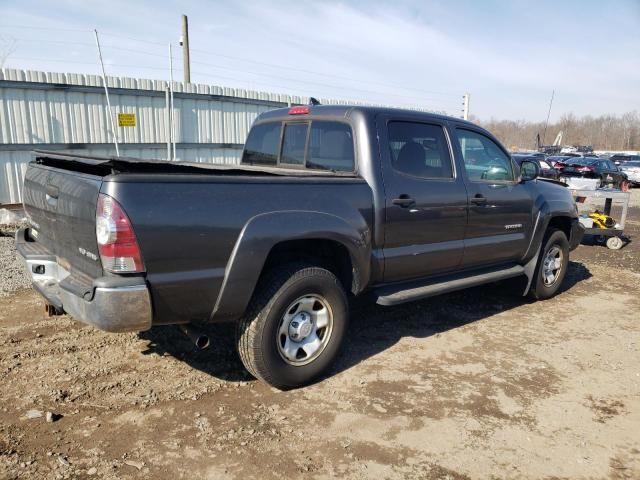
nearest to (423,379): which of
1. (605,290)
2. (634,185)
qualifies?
(605,290)

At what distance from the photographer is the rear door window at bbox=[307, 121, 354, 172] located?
4004mm

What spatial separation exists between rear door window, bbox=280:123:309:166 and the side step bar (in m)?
1.37

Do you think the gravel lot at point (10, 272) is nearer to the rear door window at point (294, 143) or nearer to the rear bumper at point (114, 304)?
the rear bumper at point (114, 304)

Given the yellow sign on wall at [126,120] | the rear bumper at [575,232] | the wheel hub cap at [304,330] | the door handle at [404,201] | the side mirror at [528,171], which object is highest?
the yellow sign on wall at [126,120]

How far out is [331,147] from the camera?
13.7ft

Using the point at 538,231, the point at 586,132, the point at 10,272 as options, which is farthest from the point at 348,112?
the point at 586,132

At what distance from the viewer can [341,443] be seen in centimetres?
296

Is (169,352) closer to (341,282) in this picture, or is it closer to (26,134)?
(341,282)

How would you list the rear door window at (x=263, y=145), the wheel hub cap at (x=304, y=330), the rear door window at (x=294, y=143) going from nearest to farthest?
the wheel hub cap at (x=304, y=330)
the rear door window at (x=294, y=143)
the rear door window at (x=263, y=145)

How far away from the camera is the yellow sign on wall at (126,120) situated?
1066 cm

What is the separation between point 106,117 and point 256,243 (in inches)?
349

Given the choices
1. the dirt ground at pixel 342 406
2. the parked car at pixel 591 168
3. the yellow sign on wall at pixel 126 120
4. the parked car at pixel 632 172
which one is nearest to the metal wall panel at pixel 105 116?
the yellow sign on wall at pixel 126 120

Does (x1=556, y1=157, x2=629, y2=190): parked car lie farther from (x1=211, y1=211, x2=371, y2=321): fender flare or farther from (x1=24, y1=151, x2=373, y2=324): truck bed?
(x1=24, y1=151, x2=373, y2=324): truck bed

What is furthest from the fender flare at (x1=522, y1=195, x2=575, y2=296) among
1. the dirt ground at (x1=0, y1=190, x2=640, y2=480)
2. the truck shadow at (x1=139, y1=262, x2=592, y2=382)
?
the dirt ground at (x1=0, y1=190, x2=640, y2=480)
